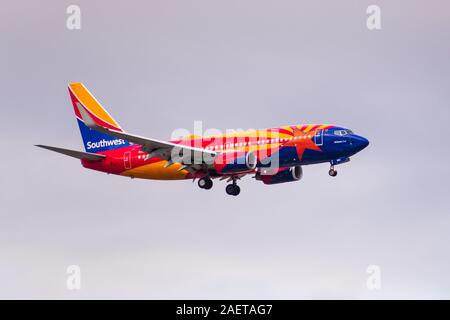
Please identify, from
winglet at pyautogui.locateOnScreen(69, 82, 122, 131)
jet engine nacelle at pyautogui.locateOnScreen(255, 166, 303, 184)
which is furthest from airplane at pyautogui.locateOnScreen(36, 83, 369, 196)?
winglet at pyautogui.locateOnScreen(69, 82, 122, 131)

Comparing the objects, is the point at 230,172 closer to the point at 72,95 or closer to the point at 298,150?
the point at 298,150

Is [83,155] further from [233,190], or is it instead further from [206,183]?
[233,190]

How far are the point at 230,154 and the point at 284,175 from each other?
27.1 feet

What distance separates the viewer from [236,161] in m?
94.9

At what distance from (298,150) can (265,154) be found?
10.5 feet

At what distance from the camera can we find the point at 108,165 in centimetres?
10225

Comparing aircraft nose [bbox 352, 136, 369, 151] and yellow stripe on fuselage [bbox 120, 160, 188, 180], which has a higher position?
aircraft nose [bbox 352, 136, 369, 151]

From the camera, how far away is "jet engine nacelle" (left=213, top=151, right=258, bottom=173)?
9475 cm

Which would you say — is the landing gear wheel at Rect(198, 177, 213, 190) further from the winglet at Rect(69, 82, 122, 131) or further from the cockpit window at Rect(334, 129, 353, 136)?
the cockpit window at Rect(334, 129, 353, 136)

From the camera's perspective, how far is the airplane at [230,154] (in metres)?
93.9

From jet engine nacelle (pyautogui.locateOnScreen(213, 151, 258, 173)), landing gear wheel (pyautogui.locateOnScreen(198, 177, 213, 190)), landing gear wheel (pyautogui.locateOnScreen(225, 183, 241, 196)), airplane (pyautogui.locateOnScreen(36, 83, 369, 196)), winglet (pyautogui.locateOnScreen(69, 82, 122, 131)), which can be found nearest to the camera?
airplane (pyautogui.locateOnScreen(36, 83, 369, 196))

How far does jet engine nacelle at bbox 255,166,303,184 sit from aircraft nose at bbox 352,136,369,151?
8610 mm

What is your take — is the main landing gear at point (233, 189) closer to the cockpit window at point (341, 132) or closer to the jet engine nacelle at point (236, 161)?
the jet engine nacelle at point (236, 161)

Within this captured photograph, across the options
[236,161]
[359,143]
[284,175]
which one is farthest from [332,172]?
[236,161]
